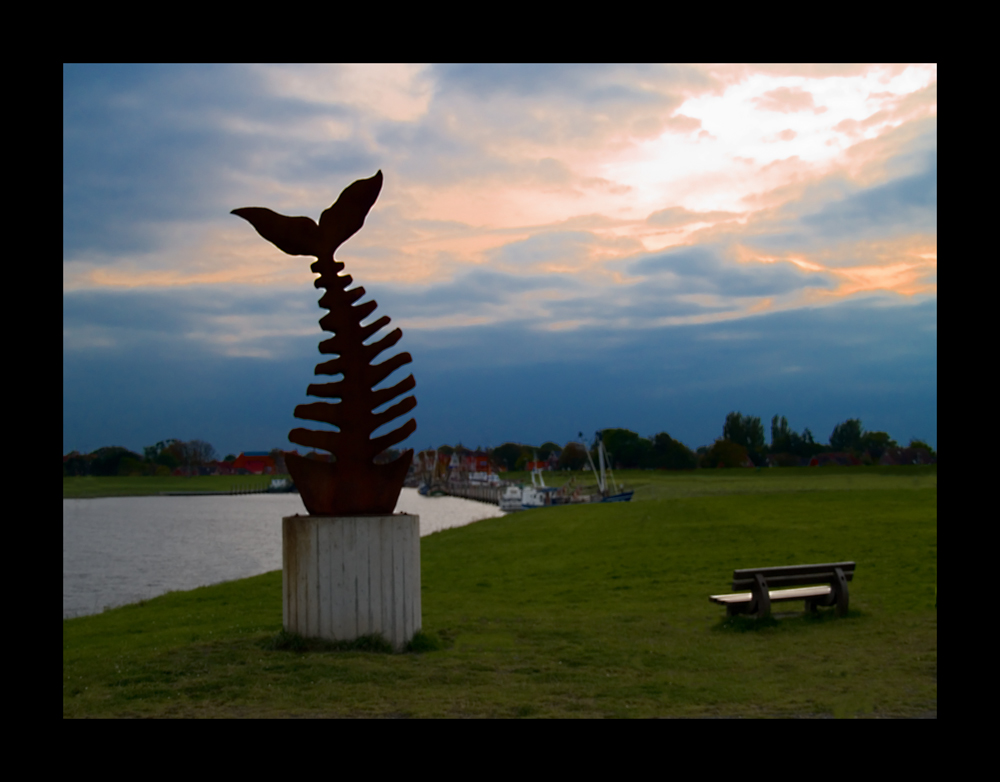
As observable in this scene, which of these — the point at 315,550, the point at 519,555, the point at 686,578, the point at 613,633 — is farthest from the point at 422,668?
the point at 519,555

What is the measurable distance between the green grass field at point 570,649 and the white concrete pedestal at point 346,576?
0.33 metres

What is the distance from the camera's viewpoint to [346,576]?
26.5ft

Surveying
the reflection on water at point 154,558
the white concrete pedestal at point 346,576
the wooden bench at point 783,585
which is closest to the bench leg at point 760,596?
the wooden bench at point 783,585

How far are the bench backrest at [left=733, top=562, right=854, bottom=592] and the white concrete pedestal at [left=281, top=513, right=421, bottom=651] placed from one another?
163 inches

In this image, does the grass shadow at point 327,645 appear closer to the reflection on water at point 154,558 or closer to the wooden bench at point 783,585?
the wooden bench at point 783,585

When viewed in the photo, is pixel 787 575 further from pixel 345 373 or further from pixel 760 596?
pixel 345 373

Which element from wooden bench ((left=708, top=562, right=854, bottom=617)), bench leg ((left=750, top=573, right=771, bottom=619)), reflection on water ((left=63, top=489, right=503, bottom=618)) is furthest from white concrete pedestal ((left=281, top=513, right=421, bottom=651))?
reflection on water ((left=63, top=489, right=503, bottom=618))

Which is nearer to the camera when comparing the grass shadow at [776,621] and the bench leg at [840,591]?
the grass shadow at [776,621]

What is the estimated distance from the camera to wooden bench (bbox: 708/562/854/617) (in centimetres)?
984

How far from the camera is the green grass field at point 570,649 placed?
6172 mm

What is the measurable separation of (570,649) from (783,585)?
3372 millimetres

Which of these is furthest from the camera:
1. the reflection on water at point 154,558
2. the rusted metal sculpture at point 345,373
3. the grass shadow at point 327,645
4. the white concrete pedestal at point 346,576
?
the reflection on water at point 154,558

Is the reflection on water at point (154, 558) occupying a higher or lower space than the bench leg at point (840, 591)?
lower

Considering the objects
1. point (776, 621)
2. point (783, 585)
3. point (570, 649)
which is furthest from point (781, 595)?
point (570, 649)
